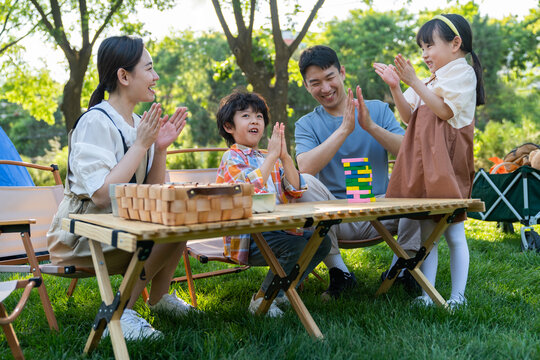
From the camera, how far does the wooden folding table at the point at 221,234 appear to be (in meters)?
1.64

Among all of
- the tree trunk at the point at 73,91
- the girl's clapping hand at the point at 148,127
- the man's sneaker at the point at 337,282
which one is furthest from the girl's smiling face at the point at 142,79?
the tree trunk at the point at 73,91

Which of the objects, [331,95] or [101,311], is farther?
[331,95]

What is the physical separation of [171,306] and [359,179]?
3.88ft

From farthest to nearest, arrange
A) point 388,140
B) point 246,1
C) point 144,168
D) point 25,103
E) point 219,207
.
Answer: point 25,103 → point 246,1 → point 388,140 → point 144,168 → point 219,207

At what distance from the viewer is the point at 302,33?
340 inches

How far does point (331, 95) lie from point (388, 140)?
1.65 ft

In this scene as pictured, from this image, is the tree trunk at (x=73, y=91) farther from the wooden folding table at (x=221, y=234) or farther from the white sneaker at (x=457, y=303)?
the white sneaker at (x=457, y=303)

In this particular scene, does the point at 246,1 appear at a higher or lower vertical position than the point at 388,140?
higher

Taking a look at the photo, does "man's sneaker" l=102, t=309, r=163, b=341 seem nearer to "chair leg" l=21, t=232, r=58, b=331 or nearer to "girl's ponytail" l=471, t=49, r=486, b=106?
"chair leg" l=21, t=232, r=58, b=331

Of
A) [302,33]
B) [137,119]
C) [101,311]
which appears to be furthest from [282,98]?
[101,311]

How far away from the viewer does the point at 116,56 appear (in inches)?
99.0

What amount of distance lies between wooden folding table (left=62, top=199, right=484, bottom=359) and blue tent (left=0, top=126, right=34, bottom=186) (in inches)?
131

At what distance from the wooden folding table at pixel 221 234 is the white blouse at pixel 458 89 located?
1.44 ft

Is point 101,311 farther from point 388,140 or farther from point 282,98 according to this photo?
point 282,98
